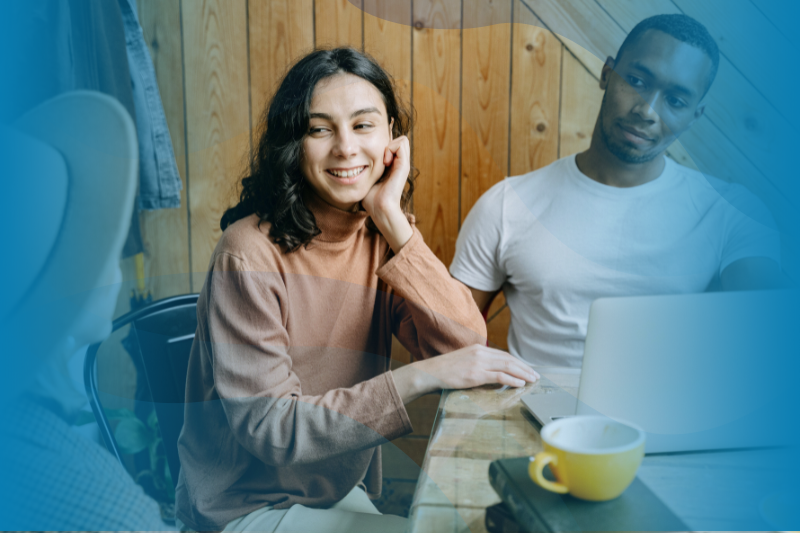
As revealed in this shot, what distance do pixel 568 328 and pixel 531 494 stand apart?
1.48ft

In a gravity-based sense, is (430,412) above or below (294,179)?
below

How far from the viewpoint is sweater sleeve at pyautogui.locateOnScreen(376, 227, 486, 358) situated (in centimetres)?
50

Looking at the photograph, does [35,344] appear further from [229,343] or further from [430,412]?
[430,412]

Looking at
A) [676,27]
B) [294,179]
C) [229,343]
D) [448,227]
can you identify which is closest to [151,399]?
[229,343]

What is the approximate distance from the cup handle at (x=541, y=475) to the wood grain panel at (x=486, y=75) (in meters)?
0.33

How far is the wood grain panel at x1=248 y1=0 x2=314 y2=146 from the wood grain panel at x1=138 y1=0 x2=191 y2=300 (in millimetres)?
60

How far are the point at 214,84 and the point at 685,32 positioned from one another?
14.1 inches

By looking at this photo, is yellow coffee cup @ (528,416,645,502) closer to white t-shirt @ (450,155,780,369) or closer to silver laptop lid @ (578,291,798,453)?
silver laptop lid @ (578,291,798,453)

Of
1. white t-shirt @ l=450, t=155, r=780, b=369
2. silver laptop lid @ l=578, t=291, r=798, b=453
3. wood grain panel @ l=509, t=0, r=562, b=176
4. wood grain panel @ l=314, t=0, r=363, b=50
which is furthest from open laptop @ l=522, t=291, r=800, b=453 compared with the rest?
wood grain panel @ l=314, t=0, r=363, b=50

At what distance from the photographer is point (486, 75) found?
18.4 inches

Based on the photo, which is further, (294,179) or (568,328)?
(568,328)

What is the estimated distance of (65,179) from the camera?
0.33 meters

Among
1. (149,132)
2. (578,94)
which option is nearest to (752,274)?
→ (578,94)
